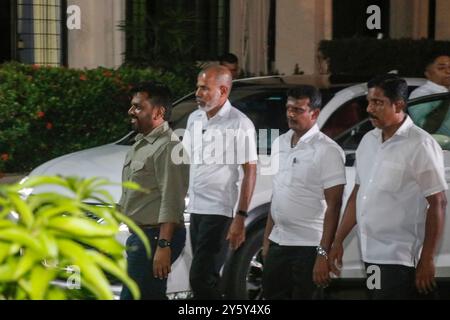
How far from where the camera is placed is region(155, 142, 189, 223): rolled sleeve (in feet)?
18.9

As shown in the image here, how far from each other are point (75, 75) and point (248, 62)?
440 cm

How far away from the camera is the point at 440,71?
8.58m

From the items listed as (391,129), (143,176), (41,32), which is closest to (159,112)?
(143,176)

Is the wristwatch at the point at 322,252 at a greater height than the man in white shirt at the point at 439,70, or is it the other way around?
the man in white shirt at the point at 439,70

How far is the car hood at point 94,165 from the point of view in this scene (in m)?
7.25

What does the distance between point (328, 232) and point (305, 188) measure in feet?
1.07

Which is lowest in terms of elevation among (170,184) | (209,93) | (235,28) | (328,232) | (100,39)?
(328,232)

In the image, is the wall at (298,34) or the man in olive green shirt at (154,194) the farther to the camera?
the wall at (298,34)

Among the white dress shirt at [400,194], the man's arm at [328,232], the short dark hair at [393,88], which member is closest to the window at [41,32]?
the man's arm at [328,232]

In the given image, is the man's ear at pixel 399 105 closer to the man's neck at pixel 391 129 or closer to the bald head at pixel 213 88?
the man's neck at pixel 391 129

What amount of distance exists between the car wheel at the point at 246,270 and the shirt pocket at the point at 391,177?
75.3 inches

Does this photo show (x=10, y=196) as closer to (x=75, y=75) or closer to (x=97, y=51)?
(x=75, y=75)

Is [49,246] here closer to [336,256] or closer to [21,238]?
[21,238]
